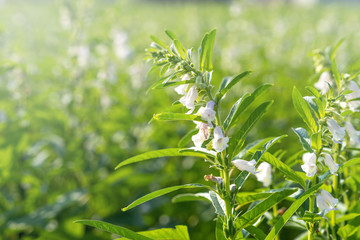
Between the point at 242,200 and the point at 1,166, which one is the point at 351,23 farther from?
the point at 242,200

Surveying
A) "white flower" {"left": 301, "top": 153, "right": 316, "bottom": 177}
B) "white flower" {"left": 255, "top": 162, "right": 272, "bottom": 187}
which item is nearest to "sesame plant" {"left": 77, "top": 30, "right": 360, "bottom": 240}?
"white flower" {"left": 301, "top": 153, "right": 316, "bottom": 177}

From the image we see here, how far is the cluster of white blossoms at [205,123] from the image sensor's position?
3.53ft

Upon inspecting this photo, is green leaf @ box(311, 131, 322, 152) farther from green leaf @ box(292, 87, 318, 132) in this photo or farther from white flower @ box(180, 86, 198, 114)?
white flower @ box(180, 86, 198, 114)

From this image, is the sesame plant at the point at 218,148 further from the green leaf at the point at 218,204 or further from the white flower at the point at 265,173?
the white flower at the point at 265,173

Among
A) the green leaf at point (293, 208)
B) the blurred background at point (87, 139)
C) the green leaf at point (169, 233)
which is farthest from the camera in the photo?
the blurred background at point (87, 139)

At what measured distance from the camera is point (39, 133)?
154 inches

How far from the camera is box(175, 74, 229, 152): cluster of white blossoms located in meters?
1.08

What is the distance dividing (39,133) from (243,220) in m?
3.28

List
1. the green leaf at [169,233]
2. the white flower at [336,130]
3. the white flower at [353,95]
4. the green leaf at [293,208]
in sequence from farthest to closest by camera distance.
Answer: the white flower at [353,95]
the green leaf at [169,233]
the white flower at [336,130]
the green leaf at [293,208]

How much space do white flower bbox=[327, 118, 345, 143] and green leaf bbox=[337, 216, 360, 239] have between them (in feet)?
0.93

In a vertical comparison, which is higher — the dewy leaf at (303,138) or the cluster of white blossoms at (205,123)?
the cluster of white blossoms at (205,123)

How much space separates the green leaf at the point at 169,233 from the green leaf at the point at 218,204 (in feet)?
0.45

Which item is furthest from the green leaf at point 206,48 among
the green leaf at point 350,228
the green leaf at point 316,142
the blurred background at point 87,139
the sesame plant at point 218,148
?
the blurred background at point 87,139

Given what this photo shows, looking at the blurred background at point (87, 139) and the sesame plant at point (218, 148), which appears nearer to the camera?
the sesame plant at point (218, 148)
